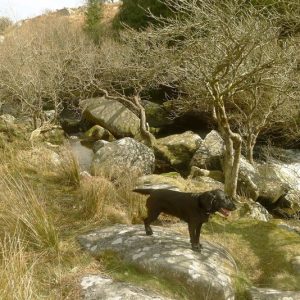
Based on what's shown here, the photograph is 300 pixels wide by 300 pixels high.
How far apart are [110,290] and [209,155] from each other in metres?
9.33

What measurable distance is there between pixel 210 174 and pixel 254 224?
5.46m

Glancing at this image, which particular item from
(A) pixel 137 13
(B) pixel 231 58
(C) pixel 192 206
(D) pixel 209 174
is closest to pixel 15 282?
(C) pixel 192 206

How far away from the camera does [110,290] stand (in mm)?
3275

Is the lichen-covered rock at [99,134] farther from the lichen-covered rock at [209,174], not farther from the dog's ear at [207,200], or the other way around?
the dog's ear at [207,200]

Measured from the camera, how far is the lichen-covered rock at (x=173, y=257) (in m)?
3.61

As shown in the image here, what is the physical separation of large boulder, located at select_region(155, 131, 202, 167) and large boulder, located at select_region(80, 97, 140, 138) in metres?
2.59

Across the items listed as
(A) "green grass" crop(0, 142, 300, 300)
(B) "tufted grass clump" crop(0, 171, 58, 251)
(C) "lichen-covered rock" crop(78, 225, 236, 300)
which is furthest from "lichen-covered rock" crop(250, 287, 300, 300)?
(B) "tufted grass clump" crop(0, 171, 58, 251)

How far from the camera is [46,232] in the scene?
385cm

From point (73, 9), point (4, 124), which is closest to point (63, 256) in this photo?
point (4, 124)

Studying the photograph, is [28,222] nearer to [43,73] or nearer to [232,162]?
[232,162]

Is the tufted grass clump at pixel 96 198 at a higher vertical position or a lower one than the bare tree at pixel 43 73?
lower

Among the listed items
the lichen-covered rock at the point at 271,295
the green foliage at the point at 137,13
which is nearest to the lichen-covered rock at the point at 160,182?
the lichen-covered rock at the point at 271,295

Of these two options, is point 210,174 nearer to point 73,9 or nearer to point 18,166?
point 18,166

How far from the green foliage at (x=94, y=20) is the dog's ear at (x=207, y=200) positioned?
1914 cm
